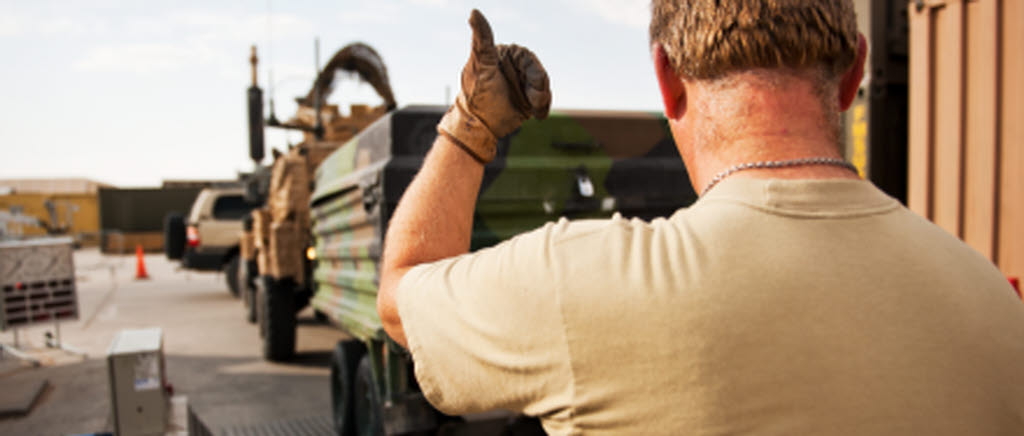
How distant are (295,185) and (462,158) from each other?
16.8 feet

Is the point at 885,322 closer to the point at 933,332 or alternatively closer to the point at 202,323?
the point at 933,332

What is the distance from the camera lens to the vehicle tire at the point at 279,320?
6512 millimetres

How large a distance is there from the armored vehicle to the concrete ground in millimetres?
2119

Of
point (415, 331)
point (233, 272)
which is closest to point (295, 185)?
point (415, 331)

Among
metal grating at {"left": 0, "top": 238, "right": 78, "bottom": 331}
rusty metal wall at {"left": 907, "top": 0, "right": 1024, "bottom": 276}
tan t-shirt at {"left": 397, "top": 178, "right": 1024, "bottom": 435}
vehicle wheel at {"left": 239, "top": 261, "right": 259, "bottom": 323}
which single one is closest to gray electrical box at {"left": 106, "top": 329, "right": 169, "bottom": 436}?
tan t-shirt at {"left": 397, "top": 178, "right": 1024, "bottom": 435}

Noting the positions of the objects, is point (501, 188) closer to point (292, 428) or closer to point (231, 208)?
point (292, 428)

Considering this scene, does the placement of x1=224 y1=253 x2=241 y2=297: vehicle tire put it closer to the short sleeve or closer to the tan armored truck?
the tan armored truck

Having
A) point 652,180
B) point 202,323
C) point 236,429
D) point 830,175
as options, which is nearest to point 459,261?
point 830,175

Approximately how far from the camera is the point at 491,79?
1.29 metres

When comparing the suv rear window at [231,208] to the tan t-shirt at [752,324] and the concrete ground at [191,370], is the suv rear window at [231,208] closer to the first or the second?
the concrete ground at [191,370]

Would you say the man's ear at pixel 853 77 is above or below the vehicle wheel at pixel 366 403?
above

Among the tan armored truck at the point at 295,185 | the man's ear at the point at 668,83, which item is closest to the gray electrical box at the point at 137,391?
the tan armored truck at the point at 295,185

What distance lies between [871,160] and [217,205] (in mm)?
11317

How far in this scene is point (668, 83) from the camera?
3.44 ft
